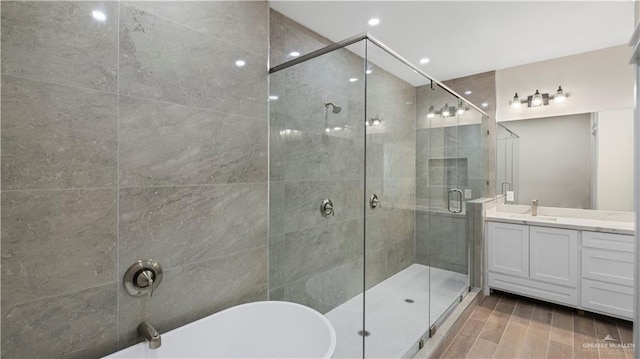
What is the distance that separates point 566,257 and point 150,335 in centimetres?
354

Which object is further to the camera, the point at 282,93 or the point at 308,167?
the point at 308,167

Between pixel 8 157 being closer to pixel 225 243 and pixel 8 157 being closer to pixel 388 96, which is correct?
pixel 225 243

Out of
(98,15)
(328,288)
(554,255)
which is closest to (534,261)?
(554,255)

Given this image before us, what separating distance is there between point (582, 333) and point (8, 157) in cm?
401

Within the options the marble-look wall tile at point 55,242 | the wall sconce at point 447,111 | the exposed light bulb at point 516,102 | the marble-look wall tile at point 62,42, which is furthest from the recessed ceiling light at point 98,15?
the exposed light bulb at point 516,102

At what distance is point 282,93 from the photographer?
6.77 ft

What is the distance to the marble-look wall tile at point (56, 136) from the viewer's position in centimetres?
107

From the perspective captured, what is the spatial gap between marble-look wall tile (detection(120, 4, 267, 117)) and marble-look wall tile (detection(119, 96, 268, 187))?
0.07 m

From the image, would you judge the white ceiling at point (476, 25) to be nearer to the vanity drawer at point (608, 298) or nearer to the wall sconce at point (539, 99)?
the wall sconce at point (539, 99)

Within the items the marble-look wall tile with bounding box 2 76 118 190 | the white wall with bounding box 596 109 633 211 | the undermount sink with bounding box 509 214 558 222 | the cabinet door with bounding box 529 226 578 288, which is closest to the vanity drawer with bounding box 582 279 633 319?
the cabinet door with bounding box 529 226 578 288

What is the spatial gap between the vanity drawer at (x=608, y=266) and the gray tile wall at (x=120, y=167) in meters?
3.07

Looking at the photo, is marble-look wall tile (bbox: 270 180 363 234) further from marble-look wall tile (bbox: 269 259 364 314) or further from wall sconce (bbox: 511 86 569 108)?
wall sconce (bbox: 511 86 569 108)

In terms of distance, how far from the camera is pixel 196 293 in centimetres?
160

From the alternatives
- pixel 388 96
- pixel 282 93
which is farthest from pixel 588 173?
pixel 282 93
